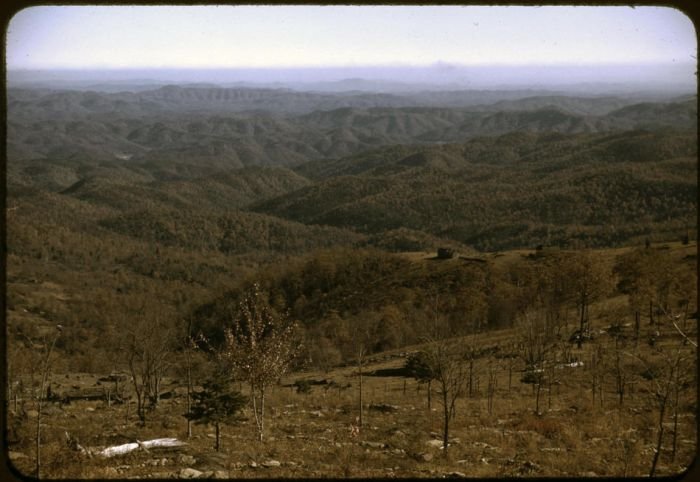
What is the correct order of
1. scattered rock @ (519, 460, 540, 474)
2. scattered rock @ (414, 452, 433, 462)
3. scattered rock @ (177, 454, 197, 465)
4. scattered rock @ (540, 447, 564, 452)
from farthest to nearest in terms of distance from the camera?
scattered rock @ (540, 447, 564, 452) → scattered rock @ (414, 452, 433, 462) → scattered rock @ (519, 460, 540, 474) → scattered rock @ (177, 454, 197, 465)

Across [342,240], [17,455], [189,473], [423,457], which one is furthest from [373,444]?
[342,240]

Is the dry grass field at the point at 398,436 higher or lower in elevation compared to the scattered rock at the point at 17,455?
lower

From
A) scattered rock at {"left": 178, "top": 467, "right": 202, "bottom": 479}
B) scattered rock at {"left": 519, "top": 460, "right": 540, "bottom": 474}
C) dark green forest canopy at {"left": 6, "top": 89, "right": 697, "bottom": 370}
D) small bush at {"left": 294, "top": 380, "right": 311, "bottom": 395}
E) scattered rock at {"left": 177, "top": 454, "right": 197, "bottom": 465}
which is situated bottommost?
dark green forest canopy at {"left": 6, "top": 89, "right": 697, "bottom": 370}

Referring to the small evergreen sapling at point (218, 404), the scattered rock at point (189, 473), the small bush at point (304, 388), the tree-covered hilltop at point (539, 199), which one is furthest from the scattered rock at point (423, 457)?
the tree-covered hilltop at point (539, 199)

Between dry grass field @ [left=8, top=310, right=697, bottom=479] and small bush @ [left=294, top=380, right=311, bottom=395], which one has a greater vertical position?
dry grass field @ [left=8, top=310, right=697, bottom=479]

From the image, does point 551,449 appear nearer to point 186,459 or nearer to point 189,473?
point 186,459

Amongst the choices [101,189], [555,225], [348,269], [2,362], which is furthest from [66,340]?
[101,189]

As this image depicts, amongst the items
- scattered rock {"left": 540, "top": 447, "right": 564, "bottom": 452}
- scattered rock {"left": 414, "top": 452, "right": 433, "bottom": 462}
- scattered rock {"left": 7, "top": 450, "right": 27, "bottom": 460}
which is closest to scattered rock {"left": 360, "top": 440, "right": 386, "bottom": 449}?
scattered rock {"left": 414, "top": 452, "right": 433, "bottom": 462}

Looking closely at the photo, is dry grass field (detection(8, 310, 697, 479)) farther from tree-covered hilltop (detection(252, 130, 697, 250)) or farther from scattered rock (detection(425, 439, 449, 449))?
tree-covered hilltop (detection(252, 130, 697, 250))

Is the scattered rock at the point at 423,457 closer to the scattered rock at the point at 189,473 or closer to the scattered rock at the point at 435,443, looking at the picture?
the scattered rock at the point at 435,443

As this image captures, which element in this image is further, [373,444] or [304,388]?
[304,388]

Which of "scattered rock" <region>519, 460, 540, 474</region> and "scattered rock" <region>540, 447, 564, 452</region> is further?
"scattered rock" <region>540, 447, 564, 452</region>
